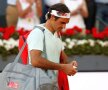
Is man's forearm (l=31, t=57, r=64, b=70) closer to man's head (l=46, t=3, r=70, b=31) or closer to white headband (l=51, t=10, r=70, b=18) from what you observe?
man's head (l=46, t=3, r=70, b=31)

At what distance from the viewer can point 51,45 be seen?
16.3ft

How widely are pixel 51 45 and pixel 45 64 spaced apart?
21cm

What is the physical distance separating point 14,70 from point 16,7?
3.33 meters

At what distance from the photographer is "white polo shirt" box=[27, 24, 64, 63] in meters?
4.88

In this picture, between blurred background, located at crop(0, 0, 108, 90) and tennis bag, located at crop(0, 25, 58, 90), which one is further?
blurred background, located at crop(0, 0, 108, 90)

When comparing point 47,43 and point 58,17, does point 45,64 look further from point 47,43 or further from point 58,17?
point 58,17

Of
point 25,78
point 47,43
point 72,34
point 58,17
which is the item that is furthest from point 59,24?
point 72,34

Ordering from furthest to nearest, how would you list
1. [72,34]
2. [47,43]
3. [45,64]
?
1. [72,34]
2. [47,43]
3. [45,64]

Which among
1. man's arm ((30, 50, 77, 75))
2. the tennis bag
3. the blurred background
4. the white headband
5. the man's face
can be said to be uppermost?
the white headband

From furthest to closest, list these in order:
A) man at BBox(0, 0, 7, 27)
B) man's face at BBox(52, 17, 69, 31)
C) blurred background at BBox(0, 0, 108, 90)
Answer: man at BBox(0, 0, 7, 27), blurred background at BBox(0, 0, 108, 90), man's face at BBox(52, 17, 69, 31)

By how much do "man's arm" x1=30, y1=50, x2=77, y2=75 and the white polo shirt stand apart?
51mm

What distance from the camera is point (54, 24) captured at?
4.97 metres

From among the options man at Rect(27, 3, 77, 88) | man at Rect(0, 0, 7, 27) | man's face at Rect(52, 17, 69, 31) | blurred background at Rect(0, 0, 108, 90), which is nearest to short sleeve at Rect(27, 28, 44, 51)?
man at Rect(27, 3, 77, 88)

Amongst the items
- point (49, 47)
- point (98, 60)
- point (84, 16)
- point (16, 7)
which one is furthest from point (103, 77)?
point (49, 47)
